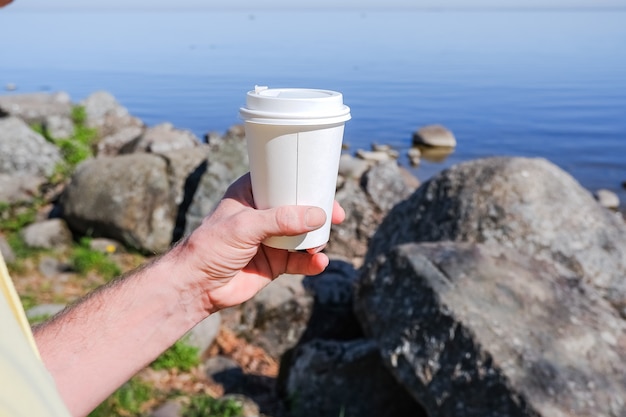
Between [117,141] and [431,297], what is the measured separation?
894 centimetres

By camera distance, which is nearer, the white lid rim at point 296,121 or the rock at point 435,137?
the white lid rim at point 296,121

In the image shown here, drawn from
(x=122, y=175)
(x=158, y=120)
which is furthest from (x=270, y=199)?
(x=158, y=120)

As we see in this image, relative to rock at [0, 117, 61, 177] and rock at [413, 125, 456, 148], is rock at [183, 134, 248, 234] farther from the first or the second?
rock at [413, 125, 456, 148]

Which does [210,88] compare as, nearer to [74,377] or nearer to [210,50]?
[210,50]

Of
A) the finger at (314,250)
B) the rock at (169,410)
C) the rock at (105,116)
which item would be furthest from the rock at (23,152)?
the finger at (314,250)

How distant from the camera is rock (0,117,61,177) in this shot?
913cm

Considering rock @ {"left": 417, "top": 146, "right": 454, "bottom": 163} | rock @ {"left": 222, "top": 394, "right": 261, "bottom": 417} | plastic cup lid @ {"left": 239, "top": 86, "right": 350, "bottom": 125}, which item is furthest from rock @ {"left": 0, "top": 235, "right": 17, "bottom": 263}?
rock @ {"left": 417, "top": 146, "right": 454, "bottom": 163}

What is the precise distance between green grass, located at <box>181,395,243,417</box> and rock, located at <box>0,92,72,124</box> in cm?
846

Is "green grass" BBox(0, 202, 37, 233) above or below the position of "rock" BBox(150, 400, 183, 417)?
below

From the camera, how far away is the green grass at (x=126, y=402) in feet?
14.0

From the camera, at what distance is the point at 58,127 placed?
36.6 feet

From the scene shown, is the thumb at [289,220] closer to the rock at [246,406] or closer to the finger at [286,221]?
the finger at [286,221]

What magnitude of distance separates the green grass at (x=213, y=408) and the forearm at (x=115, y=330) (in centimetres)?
219

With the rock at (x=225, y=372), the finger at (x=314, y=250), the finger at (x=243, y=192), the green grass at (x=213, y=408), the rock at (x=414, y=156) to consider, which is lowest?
the rock at (x=414, y=156)
